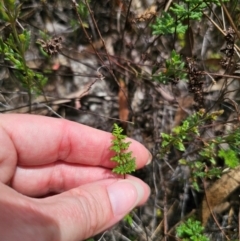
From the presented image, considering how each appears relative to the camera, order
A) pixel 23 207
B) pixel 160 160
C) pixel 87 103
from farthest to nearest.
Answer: pixel 87 103 → pixel 160 160 → pixel 23 207

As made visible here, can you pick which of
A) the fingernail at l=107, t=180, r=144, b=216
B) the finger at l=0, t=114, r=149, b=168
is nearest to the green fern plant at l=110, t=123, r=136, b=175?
the fingernail at l=107, t=180, r=144, b=216

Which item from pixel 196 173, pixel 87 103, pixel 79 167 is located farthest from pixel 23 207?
pixel 87 103

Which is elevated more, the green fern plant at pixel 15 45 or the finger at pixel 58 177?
the green fern plant at pixel 15 45

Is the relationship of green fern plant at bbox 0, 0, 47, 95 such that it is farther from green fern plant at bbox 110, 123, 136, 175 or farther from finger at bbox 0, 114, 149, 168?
green fern plant at bbox 110, 123, 136, 175

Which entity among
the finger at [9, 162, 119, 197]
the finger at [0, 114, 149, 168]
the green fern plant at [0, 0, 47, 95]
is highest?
the green fern plant at [0, 0, 47, 95]

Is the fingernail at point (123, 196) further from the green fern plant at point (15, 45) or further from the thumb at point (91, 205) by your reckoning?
the green fern plant at point (15, 45)

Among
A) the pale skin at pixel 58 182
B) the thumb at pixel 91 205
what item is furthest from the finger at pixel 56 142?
the thumb at pixel 91 205

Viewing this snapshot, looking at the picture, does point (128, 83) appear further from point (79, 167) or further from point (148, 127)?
point (79, 167)
